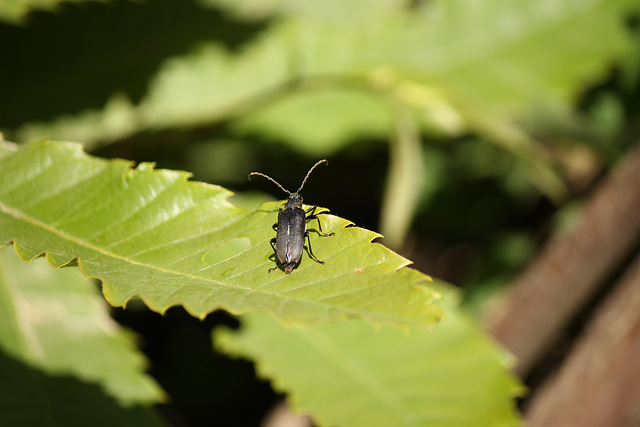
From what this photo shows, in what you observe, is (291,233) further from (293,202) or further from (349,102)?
(349,102)

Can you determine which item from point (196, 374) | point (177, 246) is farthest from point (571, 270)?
point (196, 374)

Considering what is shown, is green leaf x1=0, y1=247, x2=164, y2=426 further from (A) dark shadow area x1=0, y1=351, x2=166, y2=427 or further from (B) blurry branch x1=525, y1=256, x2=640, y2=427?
(B) blurry branch x1=525, y1=256, x2=640, y2=427

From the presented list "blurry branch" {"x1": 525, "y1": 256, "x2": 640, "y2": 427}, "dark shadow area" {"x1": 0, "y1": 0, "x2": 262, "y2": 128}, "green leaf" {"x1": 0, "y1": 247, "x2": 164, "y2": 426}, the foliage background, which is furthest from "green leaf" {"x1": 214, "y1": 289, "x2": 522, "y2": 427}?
"dark shadow area" {"x1": 0, "y1": 0, "x2": 262, "y2": 128}

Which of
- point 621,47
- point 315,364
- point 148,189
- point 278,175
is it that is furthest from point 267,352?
point 621,47

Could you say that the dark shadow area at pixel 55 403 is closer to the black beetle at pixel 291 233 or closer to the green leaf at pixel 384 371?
the green leaf at pixel 384 371

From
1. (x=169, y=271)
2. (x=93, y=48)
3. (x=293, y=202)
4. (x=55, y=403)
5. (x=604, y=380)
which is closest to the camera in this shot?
(x=169, y=271)

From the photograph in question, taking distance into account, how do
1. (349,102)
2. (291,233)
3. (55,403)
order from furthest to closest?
(349,102), (291,233), (55,403)

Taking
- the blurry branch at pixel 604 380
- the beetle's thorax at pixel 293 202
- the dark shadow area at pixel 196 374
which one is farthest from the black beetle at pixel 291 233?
the blurry branch at pixel 604 380

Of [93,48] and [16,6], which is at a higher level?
[16,6]
